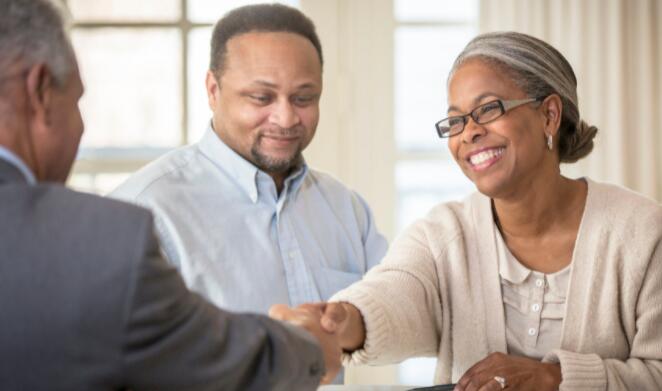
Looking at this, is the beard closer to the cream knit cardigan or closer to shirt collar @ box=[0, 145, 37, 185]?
the cream knit cardigan

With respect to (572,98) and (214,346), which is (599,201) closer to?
(572,98)

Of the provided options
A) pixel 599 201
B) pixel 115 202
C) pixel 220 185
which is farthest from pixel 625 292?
pixel 115 202

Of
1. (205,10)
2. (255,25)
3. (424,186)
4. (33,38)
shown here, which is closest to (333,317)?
(33,38)

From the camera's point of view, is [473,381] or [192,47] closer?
[473,381]

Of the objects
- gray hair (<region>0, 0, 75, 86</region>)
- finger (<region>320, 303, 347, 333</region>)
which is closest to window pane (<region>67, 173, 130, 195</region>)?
finger (<region>320, 303, 347, 333</region>)

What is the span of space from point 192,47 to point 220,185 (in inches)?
65.1

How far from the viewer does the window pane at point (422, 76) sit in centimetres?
402

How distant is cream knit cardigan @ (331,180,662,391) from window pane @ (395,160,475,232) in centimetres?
180

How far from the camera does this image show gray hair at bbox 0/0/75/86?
1124 millimetres

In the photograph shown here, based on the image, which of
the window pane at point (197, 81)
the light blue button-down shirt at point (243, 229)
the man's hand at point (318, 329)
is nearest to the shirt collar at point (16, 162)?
the man's hand at point (318, 329)

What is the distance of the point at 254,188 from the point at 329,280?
0.32 meters

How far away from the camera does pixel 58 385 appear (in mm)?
1042

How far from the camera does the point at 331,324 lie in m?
1.79

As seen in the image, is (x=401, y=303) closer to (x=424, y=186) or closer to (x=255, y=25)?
(x=255, y=25)
